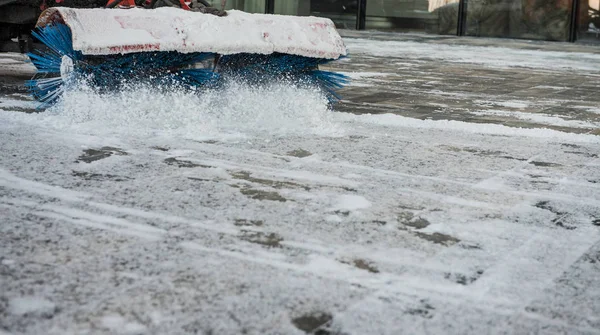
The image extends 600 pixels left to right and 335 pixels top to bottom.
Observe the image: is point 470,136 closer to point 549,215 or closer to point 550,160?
→ point 550,160

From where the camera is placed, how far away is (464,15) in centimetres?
1731

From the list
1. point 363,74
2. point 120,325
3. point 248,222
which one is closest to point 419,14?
point 363,74

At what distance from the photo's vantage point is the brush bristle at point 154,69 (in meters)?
5.27

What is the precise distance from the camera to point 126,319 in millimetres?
2256

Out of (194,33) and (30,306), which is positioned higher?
(194,33)

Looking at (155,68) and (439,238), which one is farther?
(155,68)

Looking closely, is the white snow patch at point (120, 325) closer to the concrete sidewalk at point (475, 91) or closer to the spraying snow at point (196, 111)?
the spraying snow at point (196, 111)

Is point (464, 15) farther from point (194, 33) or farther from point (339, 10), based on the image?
point (194, 33)

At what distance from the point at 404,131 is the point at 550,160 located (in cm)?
108

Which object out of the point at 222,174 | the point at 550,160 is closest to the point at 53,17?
the point at 222,174

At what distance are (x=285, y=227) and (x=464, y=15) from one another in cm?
1492

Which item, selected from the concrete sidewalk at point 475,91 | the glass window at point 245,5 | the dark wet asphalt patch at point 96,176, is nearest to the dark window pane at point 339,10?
the glass window at point 245,5

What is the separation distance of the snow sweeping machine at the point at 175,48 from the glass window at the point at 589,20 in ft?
36.6

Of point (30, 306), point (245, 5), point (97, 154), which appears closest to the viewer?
point (30, 306)
